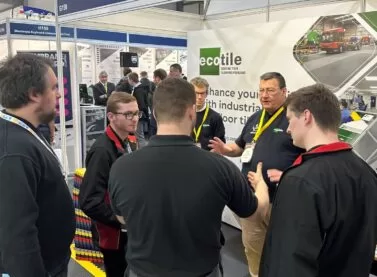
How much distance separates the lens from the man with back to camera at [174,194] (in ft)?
4.12

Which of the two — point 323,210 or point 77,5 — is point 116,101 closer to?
point 323,210

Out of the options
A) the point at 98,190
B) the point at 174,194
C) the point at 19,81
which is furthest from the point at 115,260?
the point at 19,81

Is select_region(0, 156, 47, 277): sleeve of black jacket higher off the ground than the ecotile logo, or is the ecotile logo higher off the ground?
the ecotile logo

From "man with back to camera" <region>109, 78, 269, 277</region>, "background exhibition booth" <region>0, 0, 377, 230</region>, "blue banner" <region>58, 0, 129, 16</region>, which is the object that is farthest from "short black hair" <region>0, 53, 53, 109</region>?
"blue banner" <region>58, 0, 129, 16</region>

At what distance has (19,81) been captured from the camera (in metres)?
1.42

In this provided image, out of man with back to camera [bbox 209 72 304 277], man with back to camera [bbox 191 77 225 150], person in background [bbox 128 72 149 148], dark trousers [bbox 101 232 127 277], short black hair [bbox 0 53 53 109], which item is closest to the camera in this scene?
short black hair [bbox 0 53 53 109]

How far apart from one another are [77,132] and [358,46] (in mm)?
4219

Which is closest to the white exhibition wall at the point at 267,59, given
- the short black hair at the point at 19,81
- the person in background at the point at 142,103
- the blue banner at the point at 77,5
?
the blue banner at the point at 77,5

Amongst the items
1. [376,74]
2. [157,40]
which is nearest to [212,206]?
[376,74]

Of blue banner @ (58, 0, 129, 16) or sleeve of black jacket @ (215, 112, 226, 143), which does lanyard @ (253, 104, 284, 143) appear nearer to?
sleeve of black jacket @ (215, 112, 226, 143)

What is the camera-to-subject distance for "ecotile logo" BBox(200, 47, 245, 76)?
3829 millimetres

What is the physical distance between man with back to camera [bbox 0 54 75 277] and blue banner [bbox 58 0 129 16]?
160 centimetres

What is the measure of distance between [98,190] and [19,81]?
688 mm

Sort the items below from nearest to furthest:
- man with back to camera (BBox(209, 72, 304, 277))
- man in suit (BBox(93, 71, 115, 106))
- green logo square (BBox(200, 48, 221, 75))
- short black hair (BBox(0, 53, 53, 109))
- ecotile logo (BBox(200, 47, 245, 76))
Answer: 1. short black hair (BBox(0, 53, 53, 109))
2. man with back to camera (BBox(209, 72, 304, 277))
3. ecotile logo (BBox(200, 47, 245, 76))
4. green logo square (BBox(200, 48, 221, 75))
5. man in suit (BBox(93, 71, 115, 106))
